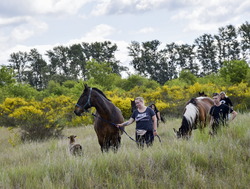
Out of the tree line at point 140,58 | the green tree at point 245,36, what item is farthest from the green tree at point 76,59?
the green tree at point 245,36

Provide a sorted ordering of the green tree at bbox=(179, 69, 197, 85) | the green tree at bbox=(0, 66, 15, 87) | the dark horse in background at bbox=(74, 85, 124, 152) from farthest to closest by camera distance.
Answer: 1. the green tree at bbox=(179, 69, 197, 85)
2. the green tree at bbox=(0, 66, 15, 87)
3. the dark horse in background at bbox=(74, 85, 124, 152)

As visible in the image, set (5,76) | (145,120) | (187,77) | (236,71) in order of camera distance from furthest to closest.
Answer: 1. (187,77)
2. (5,76)
3. (236,71)
4. (145,120)

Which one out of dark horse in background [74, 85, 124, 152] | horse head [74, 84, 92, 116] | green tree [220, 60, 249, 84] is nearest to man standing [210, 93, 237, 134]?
dark horse in background [74, 85, 124, 152]

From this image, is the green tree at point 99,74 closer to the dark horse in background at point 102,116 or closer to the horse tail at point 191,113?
the horse tail at point 191,113

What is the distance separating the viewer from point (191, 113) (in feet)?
24.6

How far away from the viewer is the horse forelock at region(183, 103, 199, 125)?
727cm

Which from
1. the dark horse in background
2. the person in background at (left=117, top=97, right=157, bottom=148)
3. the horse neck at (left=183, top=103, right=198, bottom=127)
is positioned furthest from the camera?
the horse neck at (left=183, top=103, right=198, bottom=127)

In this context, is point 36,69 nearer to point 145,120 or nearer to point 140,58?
point 140,58

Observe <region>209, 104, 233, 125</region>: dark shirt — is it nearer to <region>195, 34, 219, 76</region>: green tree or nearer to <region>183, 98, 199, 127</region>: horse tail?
<region>183, 98, 199, 127</region>: horse tail

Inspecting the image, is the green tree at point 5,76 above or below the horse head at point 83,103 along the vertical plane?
above

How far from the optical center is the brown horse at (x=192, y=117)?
7.00 m

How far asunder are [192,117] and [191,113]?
0.40 ft

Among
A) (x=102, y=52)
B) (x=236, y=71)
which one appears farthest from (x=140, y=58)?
(x=236, y=71)

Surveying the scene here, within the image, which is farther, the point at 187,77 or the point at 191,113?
the point at 187,77
